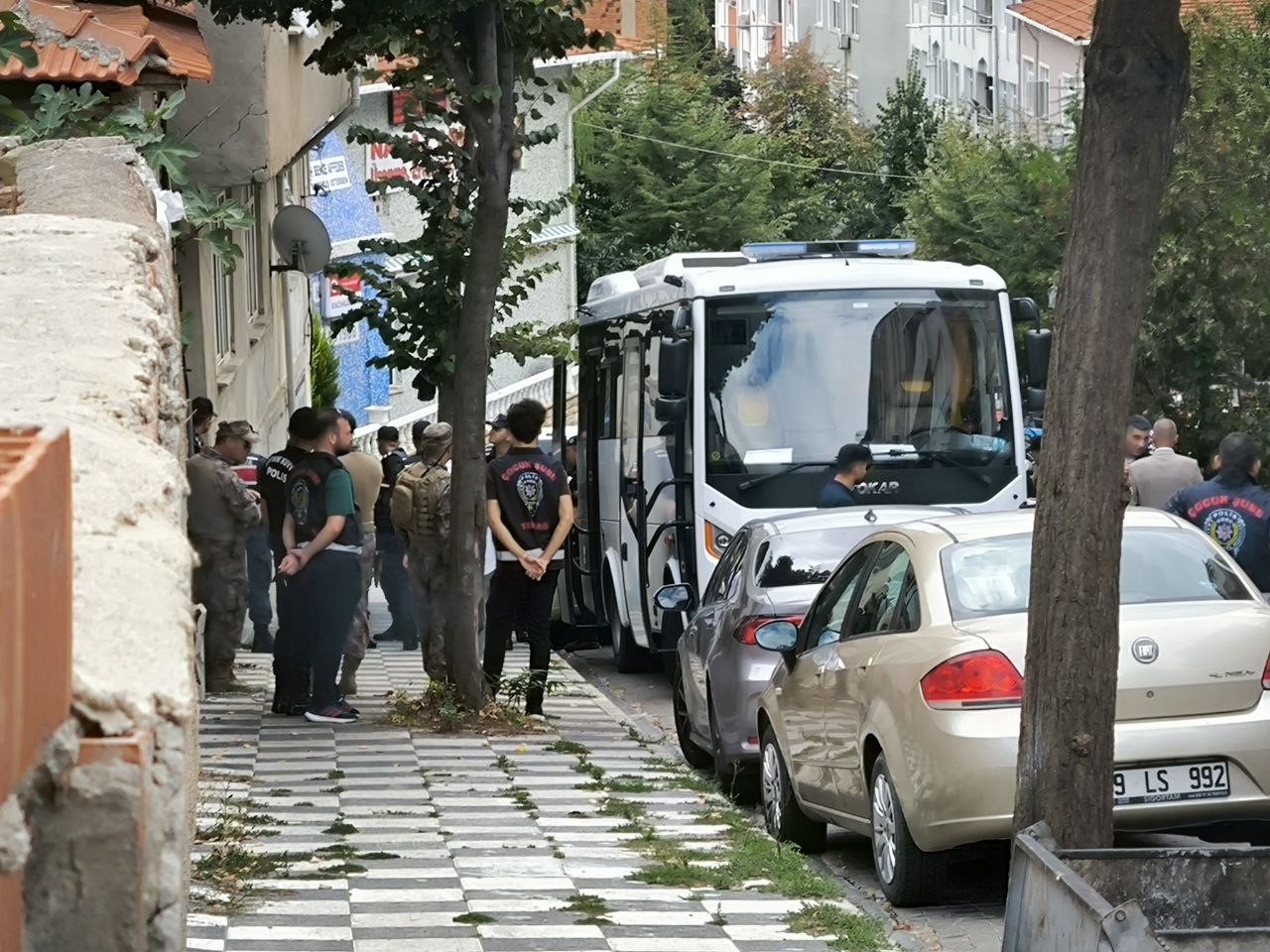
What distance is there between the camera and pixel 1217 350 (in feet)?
121

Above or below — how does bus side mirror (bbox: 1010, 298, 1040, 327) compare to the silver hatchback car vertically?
above

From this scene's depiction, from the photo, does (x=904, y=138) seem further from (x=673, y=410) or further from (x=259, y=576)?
(x=673, y=410)

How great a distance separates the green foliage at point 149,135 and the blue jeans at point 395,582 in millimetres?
10019

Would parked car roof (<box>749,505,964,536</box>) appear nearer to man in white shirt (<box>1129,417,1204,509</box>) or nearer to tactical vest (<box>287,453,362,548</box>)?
tactical vest (<box>287,453,362,548</box>)

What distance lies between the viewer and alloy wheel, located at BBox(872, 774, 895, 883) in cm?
876

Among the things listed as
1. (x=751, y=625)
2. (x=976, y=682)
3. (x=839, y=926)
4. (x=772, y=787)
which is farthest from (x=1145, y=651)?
(x=751, y=625)

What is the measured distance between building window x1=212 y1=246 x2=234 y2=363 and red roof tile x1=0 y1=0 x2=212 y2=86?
22.2 ft

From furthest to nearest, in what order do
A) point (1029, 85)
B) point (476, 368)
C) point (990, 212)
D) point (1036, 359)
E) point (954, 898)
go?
point (1029, 85)
point (990, 212)
point (1036, 359)
point (476, 368)
point (954, 898)

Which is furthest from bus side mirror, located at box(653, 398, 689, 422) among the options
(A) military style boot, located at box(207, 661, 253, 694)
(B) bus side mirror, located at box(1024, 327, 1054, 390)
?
(A) military style boot, located at box(207, 661, 253, 694)

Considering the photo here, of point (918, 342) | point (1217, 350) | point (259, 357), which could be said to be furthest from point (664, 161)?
point (918, 342)

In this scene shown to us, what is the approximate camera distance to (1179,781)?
8.36 m

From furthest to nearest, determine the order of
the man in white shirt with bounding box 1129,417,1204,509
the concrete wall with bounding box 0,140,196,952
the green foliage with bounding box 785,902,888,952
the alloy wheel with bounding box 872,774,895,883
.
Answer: the man in white shirt with bounding box 1129,417,1204,509, the alloy wheel with bounding box 872,774,895,883, the green foliage with bounding box 785,902,888,952, the concrete wall with bounding box 0,140,196,952

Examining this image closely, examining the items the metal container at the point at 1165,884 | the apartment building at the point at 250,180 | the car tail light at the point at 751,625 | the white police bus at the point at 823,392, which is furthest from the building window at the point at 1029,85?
the metal container at the point at 1165,884

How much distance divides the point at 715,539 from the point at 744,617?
200 inches
